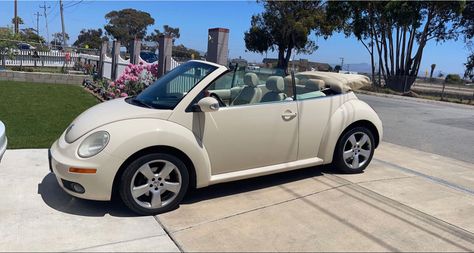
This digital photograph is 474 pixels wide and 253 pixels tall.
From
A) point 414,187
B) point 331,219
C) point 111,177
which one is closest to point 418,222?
point 331,219

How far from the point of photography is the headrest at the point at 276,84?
5.03 metres

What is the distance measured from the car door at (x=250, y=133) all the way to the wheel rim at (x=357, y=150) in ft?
2.93

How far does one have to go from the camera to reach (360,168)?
5566 mm

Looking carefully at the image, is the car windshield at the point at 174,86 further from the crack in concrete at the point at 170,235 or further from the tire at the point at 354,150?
the tire at the point at 354,150

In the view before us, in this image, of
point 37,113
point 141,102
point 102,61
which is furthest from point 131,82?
point 102,61

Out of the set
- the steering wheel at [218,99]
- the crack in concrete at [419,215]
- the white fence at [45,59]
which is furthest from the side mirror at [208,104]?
the white fence at [45,59]

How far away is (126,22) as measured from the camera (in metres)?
82.4

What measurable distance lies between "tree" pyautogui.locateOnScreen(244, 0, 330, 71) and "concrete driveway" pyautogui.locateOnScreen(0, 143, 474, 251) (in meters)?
33.7

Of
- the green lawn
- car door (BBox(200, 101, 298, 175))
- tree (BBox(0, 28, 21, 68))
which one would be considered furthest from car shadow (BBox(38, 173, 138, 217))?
tree (BBox(0, 28, 21, 68))

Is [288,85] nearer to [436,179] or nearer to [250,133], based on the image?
[250,133]

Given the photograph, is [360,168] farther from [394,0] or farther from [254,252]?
[394,0]

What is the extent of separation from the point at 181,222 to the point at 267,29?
1664 inches

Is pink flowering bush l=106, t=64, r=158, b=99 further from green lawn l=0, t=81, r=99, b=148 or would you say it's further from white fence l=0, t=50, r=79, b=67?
white fence l=0, t=50, r=79, b=67

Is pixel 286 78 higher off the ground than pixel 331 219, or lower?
higher
